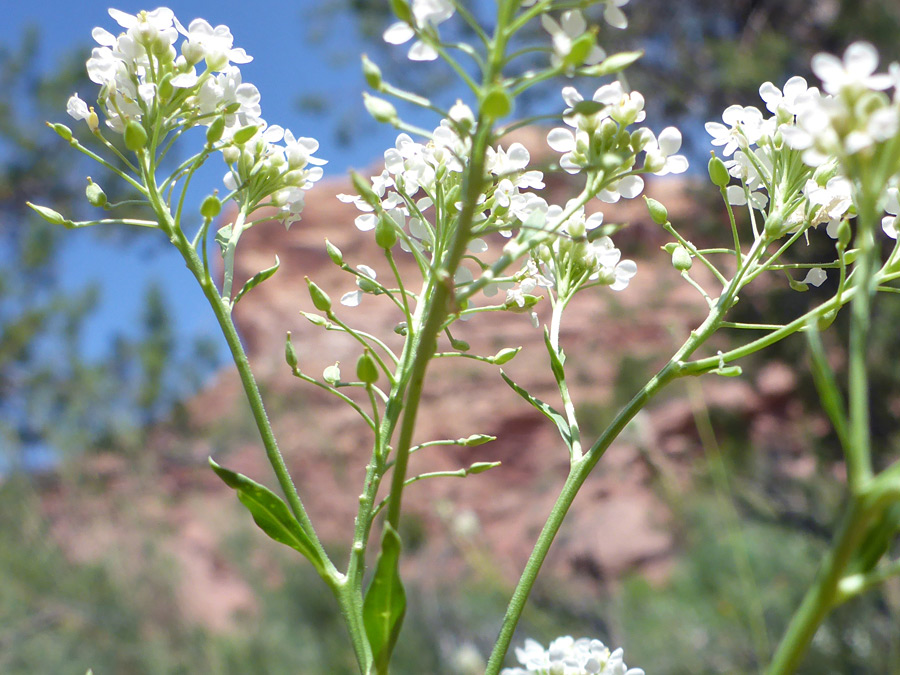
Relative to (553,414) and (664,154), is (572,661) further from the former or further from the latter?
(664,154)

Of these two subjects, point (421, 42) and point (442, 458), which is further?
point (442, 458)

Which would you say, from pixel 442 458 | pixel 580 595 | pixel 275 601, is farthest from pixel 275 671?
pixel 442 458

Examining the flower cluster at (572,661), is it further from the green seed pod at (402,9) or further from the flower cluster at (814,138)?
the green seed pod at (402,9)

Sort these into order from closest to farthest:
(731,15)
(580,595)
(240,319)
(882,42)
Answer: (882,42) → (580,595) → (731,15) → (240,319)

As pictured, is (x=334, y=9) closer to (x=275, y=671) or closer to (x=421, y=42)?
(x=275, y=671)

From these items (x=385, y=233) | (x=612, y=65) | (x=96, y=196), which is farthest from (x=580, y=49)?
(x=96, y=196)

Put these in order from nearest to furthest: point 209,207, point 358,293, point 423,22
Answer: point 423,22, point 209,207, point 358,293
